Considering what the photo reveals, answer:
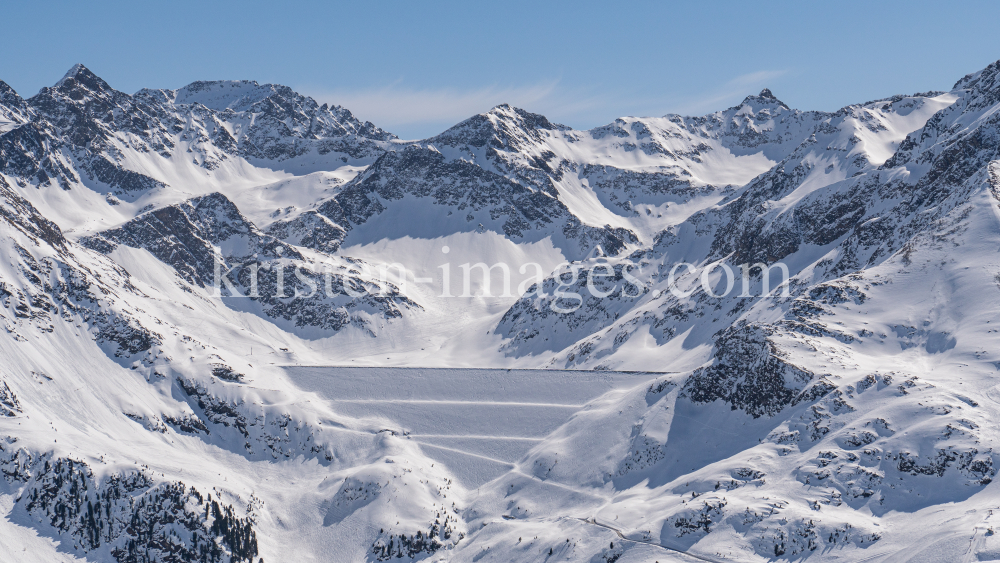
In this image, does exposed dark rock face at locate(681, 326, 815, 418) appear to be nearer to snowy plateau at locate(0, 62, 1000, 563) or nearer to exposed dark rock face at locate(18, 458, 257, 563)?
snowy plateau at locate(0, 62, 1000, 563)

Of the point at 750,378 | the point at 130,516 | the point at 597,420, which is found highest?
the point at 750,378

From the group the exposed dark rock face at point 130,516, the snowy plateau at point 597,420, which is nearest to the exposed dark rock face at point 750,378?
the snowy plateau at point 597,420

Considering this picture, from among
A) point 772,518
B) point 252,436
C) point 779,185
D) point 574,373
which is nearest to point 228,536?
point 252,436

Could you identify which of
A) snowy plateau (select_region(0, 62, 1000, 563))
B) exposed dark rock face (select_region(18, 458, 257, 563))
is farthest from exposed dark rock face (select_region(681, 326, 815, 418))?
exposed dark rock face (select_region(18, 458, 257, 563))

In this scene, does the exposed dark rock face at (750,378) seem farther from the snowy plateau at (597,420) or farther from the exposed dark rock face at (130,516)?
the exposed dark rock face at (130,516)

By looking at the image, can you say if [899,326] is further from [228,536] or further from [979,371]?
[228,536]

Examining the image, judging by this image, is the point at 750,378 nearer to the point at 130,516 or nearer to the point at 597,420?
the point at 597,420

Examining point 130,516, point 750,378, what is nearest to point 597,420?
point 750,378

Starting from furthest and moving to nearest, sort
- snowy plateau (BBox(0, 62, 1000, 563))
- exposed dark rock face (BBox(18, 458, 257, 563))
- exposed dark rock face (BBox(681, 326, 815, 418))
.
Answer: exposed dark rock face (BBox(18, 458, 257, 563)) → exposed dark rock face (BBox(681, 326, 815, 418)) → snowy plateau (BBox(0, 62, 1000, 563))

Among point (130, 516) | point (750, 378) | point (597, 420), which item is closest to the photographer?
point (130, 516)

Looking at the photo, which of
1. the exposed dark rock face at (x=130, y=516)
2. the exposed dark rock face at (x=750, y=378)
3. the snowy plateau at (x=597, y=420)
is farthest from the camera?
the exposed dark rock face at (x=130, y=516)

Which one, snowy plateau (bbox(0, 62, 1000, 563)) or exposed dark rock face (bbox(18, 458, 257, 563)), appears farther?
exposed dark rock face (bbox(18, 458, 257, 563))

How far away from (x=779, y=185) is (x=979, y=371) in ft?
297

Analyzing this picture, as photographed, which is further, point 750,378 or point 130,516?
point 750,378
